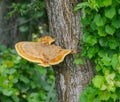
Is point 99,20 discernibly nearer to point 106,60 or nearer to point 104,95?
point 106,60

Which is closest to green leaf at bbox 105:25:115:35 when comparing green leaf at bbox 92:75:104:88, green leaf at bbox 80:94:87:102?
green leaf at bbox 92:75:104:88

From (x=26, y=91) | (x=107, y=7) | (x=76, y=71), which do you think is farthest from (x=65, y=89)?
(x=26, y=91)

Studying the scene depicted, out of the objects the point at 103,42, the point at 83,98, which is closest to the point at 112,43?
the point at 103,42

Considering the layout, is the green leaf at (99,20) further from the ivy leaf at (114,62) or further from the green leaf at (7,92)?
the green leaf at (7,92)

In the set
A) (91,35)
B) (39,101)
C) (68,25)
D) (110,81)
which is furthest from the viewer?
(39,101)

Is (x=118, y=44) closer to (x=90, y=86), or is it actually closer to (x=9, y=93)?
(x=90, y=86)

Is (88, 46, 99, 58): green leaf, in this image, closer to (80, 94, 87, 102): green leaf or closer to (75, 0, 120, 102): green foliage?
(75, 0, 120, 102): green foliage
